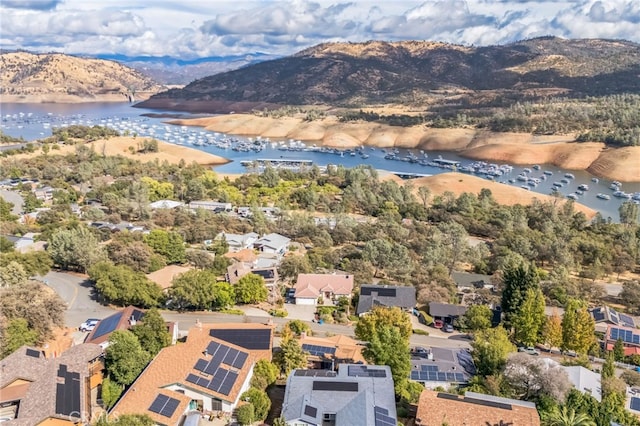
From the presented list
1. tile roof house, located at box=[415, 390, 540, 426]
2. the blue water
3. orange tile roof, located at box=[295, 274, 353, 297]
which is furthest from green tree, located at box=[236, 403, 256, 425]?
the blue water

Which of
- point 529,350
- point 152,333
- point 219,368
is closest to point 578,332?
point 529,350

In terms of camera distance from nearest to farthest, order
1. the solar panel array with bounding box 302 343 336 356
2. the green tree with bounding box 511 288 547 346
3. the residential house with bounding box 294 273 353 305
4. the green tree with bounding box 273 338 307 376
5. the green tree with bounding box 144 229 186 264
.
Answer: the green tree with bounding box 273 338 307 376
the solar panel array with bounding box 302 343 336 356
the green tree with bounding box 511 288 547 346
the residential house with bounding box 294 273 353 305
the green tree with bounding box 144 229 186 264

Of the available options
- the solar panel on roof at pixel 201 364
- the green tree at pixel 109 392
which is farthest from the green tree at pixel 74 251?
the solar panel on roof at pixel 201 364

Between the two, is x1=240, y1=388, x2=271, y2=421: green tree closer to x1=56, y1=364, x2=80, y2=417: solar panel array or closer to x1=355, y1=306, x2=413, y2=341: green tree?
x1=56, y1=364, x2=80, y2=417: solar panel array

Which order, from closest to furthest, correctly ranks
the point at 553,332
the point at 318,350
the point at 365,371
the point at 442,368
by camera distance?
the point at 365,371, the point at 442,368, the point at 318,350, the point at 553,332

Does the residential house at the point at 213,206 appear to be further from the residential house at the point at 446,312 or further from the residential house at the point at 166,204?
the residential house at the point at 446,312

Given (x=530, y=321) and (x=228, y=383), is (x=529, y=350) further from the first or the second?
(x=228, y=383)
